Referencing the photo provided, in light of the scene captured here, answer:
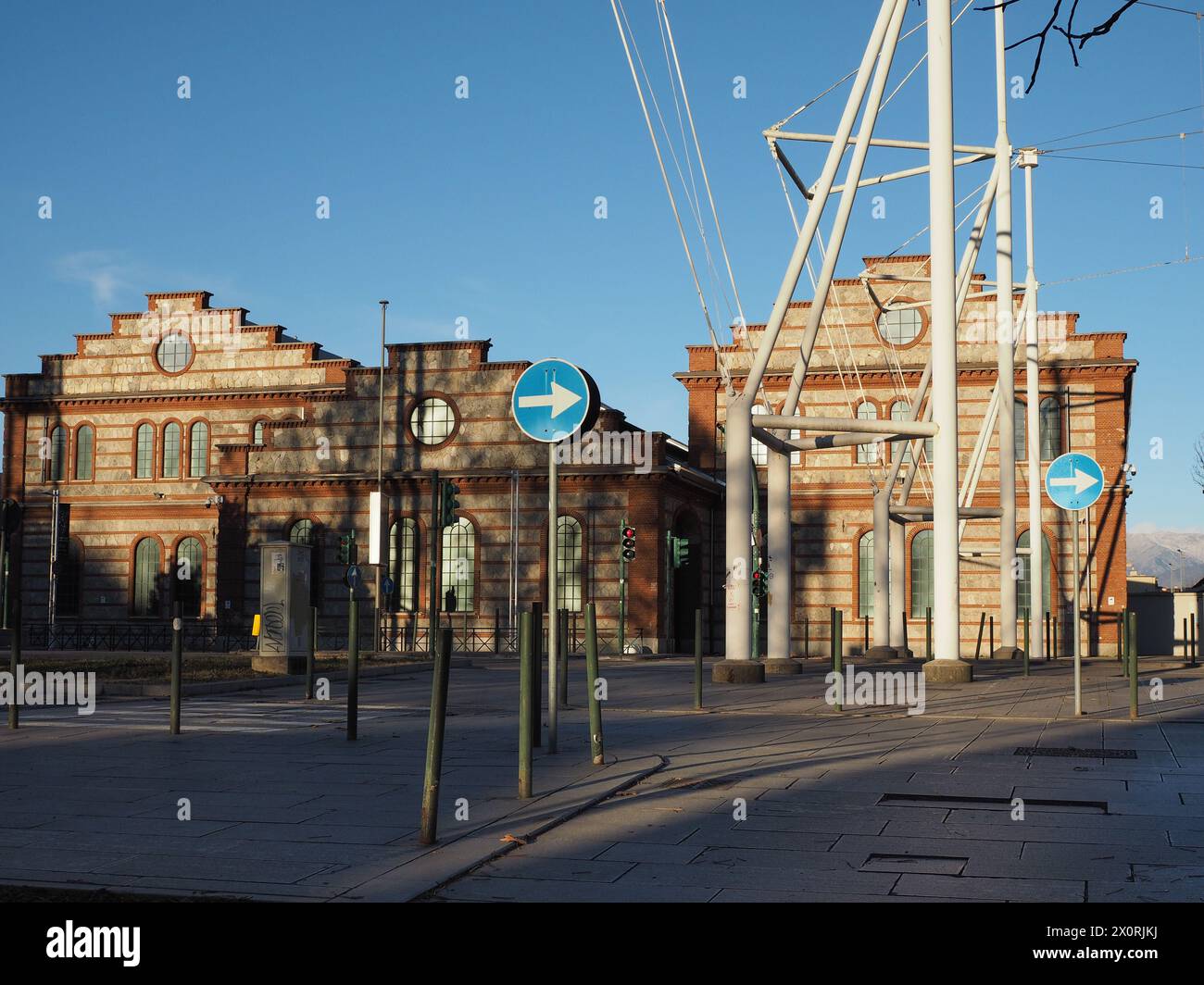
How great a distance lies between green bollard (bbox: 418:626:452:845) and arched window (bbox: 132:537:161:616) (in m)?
44.3

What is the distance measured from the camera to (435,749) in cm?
742

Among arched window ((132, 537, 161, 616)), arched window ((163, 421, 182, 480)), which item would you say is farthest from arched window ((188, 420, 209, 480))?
arched window ((132, 537, 161, 616))

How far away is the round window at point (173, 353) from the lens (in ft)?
169

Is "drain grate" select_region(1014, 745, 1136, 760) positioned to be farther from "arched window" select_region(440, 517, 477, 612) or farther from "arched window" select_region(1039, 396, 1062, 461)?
"arched window" select_region(1039, 396, 1062, 461)

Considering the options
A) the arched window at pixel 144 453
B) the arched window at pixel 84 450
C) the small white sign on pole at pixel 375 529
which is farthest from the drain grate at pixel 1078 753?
the arched window at pixel 84 450

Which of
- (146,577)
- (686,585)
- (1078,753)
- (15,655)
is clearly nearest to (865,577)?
(686,585)

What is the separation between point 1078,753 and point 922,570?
34.1 m

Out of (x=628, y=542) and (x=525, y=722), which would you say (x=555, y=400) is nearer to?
(x=525, y=722)

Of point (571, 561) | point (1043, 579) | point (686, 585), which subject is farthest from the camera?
point (686, 585)

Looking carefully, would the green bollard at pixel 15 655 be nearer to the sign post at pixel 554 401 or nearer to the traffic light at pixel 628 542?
the sign post at pixel 554 401

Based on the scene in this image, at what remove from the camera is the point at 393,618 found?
43438 mm

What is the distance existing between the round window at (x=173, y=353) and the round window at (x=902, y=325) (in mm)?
26571
